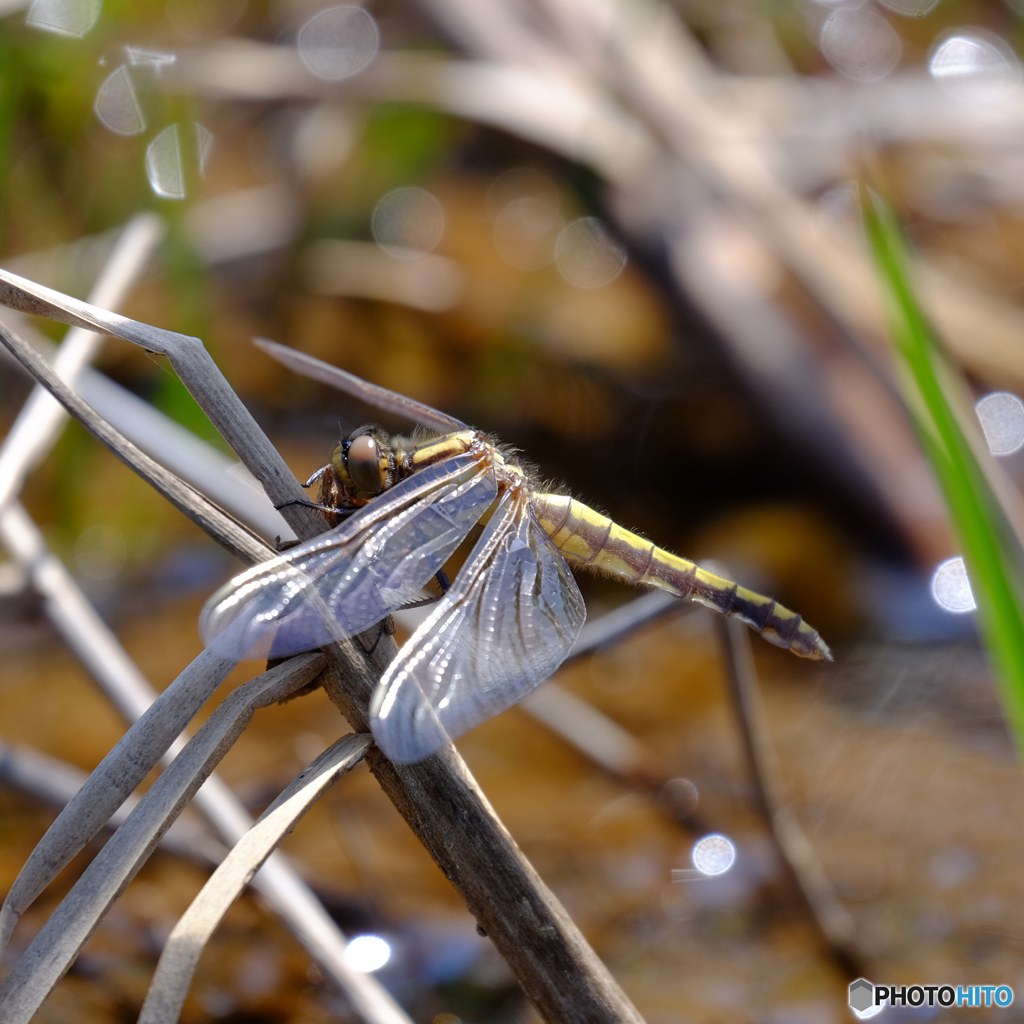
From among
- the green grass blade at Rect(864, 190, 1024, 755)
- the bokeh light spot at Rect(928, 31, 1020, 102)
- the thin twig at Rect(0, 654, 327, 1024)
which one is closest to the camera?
the thin twig at Rect(0, 654, 327, 1024)

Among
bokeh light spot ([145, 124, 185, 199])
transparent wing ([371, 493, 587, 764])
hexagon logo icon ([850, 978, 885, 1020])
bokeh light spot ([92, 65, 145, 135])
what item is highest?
bokeh light spot ([92, 65, 145, 135])

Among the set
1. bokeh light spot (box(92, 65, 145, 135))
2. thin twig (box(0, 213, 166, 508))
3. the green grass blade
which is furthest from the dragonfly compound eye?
bokeh light spot (box(92, 65, 145, 135))

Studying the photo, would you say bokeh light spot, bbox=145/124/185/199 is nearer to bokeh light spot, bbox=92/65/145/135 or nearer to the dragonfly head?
bokeh light spot, bbox=92/65/145/135

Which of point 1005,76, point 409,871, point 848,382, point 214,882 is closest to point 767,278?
Result: point 848,382

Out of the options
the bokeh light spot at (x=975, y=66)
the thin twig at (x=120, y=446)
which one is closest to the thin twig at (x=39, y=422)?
the thin twig at (x=120, y=446)

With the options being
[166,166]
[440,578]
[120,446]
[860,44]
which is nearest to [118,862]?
[120,446]

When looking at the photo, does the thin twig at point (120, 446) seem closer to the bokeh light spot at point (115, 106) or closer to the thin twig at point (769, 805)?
the thin twig at point (769, 805)
